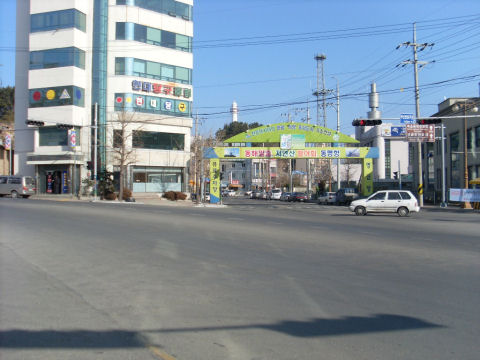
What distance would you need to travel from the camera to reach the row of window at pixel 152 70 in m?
Answer: 49.6

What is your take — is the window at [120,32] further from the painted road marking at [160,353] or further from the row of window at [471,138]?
the painted road marking at [160,353]

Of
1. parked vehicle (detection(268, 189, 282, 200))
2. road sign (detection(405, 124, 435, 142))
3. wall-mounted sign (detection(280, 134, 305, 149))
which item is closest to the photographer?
road sign (detection(405, 124, 435, 142))

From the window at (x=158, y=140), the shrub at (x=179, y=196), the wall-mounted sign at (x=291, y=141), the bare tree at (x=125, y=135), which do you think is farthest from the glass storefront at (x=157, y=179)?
the wall-mounted sign at (x=291, y=141)

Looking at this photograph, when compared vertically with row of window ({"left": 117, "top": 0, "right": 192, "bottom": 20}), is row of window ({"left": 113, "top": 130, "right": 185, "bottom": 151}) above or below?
below

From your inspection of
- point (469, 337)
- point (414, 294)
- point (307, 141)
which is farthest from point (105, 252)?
point (307, 141)

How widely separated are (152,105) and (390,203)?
102 ft

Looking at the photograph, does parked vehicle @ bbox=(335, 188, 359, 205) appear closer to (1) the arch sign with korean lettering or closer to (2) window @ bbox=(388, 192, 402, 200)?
(1) the arch sign with korean lettering

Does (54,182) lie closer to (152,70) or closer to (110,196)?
(110,196)

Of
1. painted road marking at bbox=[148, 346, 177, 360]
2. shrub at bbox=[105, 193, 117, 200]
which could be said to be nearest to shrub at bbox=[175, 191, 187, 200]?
shrub at bbox=[105, 193, 117, 200]

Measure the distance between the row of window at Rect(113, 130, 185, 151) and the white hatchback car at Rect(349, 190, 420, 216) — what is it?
93.0 feet

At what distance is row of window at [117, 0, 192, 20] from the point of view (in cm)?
5044

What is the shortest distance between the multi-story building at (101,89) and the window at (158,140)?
12 cm

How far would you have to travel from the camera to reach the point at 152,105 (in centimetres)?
5091

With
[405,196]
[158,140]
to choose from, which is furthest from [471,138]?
[158,140]
